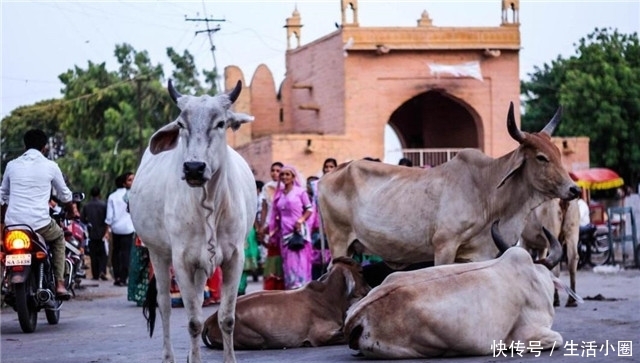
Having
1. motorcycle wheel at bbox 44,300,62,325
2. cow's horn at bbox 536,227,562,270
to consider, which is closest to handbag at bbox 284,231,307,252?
motorcycle wheel at bbox 44,300,62,325

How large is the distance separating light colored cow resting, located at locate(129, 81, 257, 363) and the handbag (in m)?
6.31

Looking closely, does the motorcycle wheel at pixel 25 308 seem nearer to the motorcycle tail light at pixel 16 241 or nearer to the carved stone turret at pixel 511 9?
the motorcycle tail light at pixel 16 241

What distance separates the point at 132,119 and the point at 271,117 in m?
5.80

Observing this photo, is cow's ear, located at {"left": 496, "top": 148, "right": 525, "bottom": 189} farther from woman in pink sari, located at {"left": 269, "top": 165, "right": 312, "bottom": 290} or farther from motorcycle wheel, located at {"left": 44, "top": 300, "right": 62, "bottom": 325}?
motorcycle wheel, located at {"left": 44, "top": 300, "right": 62, "bottom": 325}

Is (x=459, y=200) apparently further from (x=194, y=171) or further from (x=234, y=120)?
(x=194, y=171)

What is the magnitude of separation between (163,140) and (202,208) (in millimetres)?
981

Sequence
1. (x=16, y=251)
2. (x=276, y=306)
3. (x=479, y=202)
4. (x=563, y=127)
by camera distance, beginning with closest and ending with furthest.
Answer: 1. (x=276, y=306)
2. (x=479, y=202)
3. (x=16, y=251)
4. (x=563, y=127)

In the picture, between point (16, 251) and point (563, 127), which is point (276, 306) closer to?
point (16, 251)

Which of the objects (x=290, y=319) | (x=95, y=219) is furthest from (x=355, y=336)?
(x=95, y=219)

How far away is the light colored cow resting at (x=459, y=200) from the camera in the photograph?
35.2 ft

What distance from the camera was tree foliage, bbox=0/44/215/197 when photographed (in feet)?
159

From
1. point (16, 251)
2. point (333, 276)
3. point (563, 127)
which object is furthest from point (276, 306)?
point (563, 127)

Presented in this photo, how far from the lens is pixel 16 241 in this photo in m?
12.0

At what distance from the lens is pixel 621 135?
4838 centimetres
